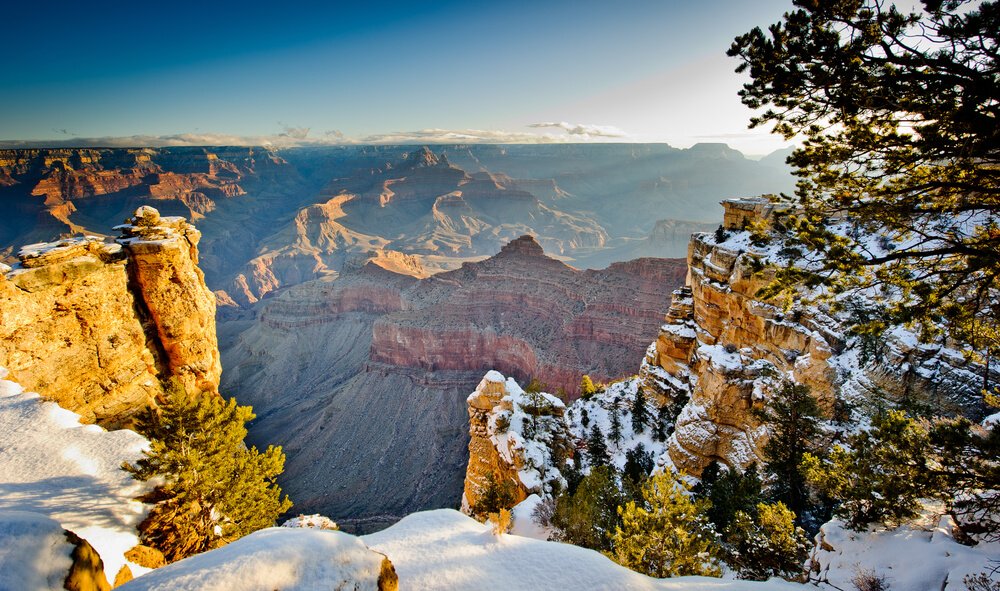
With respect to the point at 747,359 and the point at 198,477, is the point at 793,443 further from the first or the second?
the point at 198,477

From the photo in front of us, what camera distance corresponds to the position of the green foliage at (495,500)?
20.3 m

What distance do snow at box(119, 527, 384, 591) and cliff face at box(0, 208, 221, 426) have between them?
537 inches

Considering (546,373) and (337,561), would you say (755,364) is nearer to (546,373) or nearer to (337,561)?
(337,561)

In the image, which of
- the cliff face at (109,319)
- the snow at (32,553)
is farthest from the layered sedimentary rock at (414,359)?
the snow at (32,553)

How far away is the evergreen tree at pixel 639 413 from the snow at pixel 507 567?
18218 millimetres

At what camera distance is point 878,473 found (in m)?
9.45

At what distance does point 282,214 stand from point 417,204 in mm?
67850

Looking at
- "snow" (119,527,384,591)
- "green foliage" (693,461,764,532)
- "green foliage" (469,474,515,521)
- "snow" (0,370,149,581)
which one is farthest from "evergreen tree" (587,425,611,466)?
"snow" (0,370,149,581)

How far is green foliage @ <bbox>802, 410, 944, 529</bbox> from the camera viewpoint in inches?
297

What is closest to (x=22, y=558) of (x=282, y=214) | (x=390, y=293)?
(x=390, y=293)

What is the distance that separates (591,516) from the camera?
14961 mm

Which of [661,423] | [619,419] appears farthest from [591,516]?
[619,419]

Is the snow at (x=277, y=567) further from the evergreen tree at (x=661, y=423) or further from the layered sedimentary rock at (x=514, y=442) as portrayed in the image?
the evergreen tree at (x=661, y=423)

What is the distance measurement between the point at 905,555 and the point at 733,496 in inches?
301
